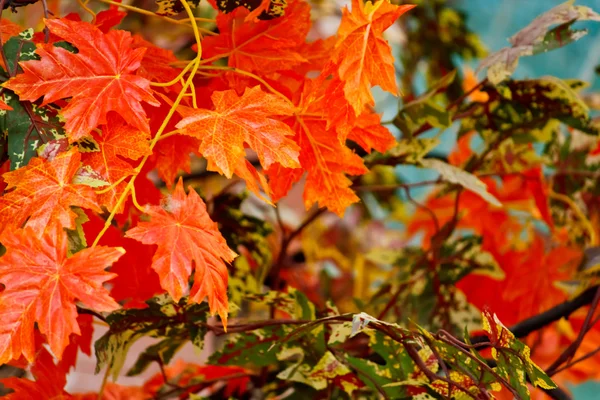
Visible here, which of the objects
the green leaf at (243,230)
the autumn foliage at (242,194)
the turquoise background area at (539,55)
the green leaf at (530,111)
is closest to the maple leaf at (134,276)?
the autumn foliage at (242,194)

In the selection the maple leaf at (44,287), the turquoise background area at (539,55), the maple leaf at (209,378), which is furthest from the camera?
the turquoise background area at (539,55)

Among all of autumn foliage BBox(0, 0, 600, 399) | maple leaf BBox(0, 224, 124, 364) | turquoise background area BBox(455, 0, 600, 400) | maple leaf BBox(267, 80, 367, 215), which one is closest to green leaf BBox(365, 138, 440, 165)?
autumn foliage BBox(0, 0, 600, 399)

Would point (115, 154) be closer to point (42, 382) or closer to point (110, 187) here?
point (110, 187)

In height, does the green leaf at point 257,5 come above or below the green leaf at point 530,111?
above

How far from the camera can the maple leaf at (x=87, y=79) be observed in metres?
0.24

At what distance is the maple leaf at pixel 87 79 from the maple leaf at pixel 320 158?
7cm

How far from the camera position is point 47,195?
9.1 inches

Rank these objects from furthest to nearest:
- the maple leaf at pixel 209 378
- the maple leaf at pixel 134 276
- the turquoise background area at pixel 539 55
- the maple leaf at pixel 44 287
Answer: the turquoise background area at pixel 539 55
the maple leaf at pixel 209 378
the maple leaf at pixel 134 276
the maple leaf at pixel 44 287

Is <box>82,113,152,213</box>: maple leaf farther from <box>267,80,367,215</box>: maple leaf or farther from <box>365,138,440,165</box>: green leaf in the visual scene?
<box>365,138,440,165</box>: green leaf

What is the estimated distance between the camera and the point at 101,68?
0.80ft

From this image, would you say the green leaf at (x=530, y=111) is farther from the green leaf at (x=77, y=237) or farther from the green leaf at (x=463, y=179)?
the green leaf at (x=77, y=237)

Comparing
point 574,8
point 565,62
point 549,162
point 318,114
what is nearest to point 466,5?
point 565,62

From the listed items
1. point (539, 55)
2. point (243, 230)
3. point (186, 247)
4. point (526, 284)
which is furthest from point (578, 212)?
point (539, 55)

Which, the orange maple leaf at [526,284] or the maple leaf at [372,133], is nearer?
the maple leaf at [372,133]
